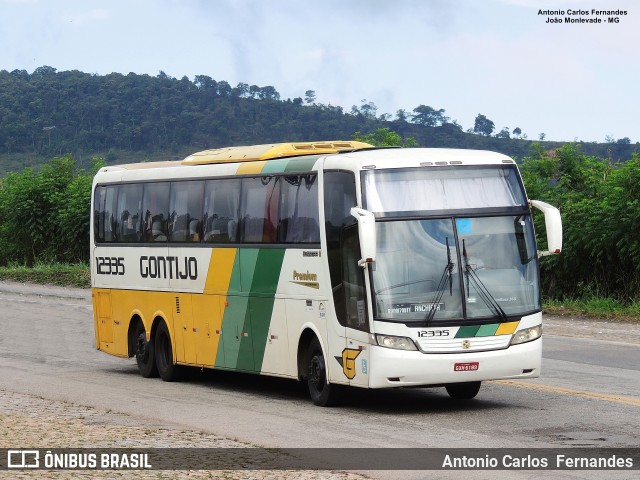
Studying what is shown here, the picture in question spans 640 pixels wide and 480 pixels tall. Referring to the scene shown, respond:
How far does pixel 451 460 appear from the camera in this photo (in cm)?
1165

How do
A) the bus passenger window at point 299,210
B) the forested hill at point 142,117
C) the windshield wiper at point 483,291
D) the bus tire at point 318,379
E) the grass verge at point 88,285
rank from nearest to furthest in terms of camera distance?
the windshield wiper at point 483,291 < the bus tire at point 318,379 < the bus passenger window at point 299,210 < the grass verge at point 88,285 < the forested hill at point 142,117

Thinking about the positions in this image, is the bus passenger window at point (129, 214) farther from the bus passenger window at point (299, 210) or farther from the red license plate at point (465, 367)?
the red license plate at point (465, 367)

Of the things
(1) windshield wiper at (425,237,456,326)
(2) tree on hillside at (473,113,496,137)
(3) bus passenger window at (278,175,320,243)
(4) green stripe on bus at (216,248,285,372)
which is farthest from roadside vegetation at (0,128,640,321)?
(2) tree on hillside at (473,113,496,137)

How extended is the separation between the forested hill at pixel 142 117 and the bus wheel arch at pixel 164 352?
102 m

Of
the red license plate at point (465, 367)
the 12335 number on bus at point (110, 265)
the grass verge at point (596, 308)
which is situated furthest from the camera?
the grass verge at point (596, 308)

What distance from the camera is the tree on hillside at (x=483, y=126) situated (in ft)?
348

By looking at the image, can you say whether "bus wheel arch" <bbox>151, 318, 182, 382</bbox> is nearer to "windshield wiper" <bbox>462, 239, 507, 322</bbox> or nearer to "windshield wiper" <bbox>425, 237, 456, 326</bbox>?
"windshield wiper" <bbox>425, 237, 456, 326</bbox>

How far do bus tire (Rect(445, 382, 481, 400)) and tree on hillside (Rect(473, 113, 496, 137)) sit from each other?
3470 inches

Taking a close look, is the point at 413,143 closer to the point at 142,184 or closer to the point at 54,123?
the point at 142,184

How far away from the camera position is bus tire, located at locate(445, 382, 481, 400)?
16.7 meters

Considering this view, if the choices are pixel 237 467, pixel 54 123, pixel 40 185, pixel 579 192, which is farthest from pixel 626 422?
pixel 54 123

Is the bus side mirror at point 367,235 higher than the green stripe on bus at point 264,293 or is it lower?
higher

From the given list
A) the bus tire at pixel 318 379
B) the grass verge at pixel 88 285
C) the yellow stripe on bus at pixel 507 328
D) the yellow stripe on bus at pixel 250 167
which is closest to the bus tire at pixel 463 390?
the yellow stripe on bus at pixel 507 328

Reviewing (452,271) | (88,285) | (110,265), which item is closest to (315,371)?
(452,271)
